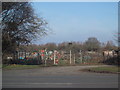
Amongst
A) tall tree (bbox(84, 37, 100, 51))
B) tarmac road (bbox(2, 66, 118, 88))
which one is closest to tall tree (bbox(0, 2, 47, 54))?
tarmac road (bbox(2, 66, 118, 88))

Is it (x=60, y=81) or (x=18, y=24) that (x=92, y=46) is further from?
(x=60, y=81)

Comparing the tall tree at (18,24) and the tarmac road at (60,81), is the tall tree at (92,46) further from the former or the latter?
the tarmac road at (60,81)

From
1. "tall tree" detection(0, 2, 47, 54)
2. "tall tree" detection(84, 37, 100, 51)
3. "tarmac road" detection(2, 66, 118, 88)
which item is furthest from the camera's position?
"tall tree" detection(84, 37, 100, 51)

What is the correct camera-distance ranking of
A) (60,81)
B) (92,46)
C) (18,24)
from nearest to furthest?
(60,81), (18,24), (92,46)

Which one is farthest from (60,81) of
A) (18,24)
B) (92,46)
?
(92,46)

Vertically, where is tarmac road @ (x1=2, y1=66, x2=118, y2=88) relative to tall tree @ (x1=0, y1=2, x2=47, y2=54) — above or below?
below

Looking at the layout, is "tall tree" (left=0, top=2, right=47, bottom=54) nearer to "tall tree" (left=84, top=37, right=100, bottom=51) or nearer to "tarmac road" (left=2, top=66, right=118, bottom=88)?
"tarmac road" (left=2, top=66, right=118, bottom=88)

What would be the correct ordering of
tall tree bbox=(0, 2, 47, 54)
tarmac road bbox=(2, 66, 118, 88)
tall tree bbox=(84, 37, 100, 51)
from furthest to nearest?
1. tall tree bbox=(84, 37, 100, 51)
2. tall tree bbox=(0, 2, 47, 54)
3. tarmac road bbox=(2, 66, 118, 88)

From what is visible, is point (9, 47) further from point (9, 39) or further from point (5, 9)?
point (5, 9)

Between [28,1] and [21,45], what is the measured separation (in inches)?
251

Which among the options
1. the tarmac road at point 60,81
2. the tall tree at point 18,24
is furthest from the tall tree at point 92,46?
the tarmac road at point 60,81

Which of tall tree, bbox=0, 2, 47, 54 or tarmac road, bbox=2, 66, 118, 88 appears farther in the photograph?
tall tree, bbox=0, 2, 47, 54

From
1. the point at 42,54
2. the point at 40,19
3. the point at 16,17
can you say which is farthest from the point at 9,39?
the point at 42,54

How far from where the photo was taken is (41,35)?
27.3 meters
